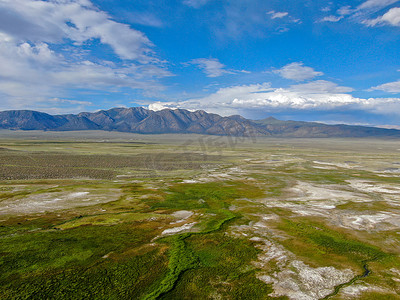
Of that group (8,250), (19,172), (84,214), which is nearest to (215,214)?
(84,214)

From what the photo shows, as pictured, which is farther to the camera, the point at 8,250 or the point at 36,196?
the point at 36,196

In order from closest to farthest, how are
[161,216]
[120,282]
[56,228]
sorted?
1. [120,282]
2. [56,228]
3. [161,216]

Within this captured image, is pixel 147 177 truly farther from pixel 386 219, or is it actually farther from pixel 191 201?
pixel 386 219

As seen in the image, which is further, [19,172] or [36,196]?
[19,172]

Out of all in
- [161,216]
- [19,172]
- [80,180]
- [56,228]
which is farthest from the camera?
[19,172]

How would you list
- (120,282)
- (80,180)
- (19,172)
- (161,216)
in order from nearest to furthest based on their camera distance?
(120,282), (161,216), (80,180), (19,172)

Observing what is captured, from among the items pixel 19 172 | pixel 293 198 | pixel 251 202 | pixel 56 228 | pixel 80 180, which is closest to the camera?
pixel 56 228

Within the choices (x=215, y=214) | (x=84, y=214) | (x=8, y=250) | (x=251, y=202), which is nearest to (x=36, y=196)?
(x=84, y=214)

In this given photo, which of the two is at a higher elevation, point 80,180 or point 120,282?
point 120,282

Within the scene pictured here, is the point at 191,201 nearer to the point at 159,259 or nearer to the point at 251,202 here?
the point at 251,202
